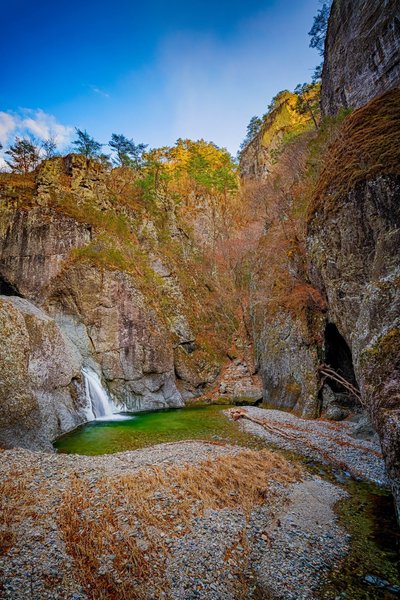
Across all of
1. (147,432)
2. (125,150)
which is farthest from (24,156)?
(147,432)

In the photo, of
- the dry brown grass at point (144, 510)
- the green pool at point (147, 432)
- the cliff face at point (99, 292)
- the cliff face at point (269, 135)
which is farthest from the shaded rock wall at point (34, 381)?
Result: the cliff face at point (269, 135)

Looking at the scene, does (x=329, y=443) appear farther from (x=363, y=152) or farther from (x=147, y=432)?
(x=363, y=152)

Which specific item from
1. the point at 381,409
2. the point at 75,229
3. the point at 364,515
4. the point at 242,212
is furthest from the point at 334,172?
the point at 242,212

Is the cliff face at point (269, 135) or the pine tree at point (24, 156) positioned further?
the cliff face at point (269, 135)

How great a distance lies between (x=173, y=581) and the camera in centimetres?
466

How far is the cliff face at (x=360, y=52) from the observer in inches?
723

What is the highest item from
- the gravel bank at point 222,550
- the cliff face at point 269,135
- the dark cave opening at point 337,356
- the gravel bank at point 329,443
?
the cliff face at point 269,135

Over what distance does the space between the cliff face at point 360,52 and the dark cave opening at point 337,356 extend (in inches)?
607

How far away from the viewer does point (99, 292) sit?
2383 cm

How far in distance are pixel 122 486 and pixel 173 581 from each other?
3511mm

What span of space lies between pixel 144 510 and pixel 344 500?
498 cm

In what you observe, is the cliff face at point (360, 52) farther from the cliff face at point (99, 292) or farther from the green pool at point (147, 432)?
the green pool at point (147, 432)

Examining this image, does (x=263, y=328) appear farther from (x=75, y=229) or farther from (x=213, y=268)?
(x=75, y=229)

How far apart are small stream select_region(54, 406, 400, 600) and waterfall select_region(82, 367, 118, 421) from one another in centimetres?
122
